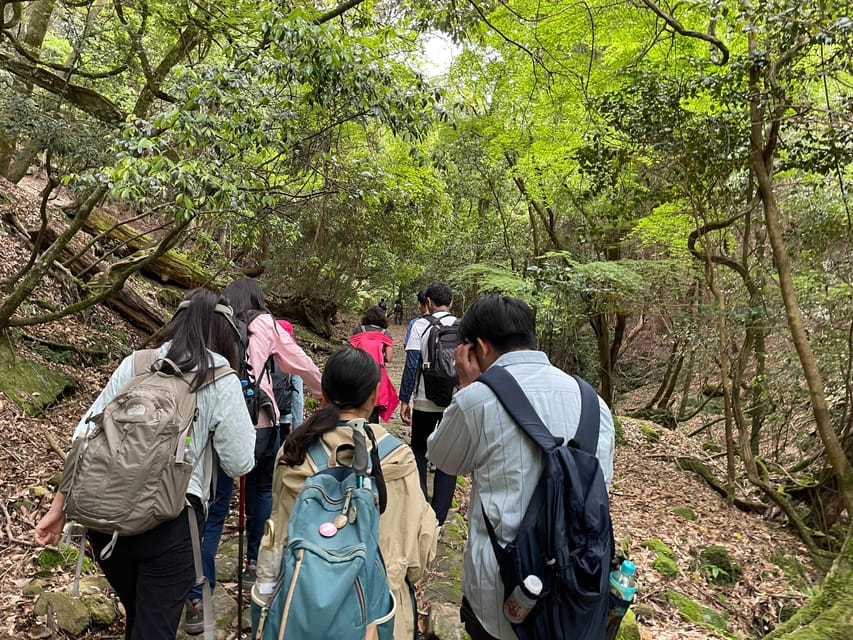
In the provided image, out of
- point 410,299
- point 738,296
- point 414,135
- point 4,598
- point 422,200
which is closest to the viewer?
point 4,598

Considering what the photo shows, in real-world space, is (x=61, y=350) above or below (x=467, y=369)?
below

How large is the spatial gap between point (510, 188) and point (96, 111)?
12956 mm

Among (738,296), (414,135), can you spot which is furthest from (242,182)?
(738,296)

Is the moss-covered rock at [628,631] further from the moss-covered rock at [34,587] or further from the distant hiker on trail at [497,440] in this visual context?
the moss-covered rock at [34,587]

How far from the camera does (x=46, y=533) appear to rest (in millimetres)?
2100

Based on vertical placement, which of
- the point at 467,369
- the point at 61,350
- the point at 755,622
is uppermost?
the point at 467,369

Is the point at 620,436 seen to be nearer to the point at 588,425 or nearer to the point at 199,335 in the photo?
the point at 588,425

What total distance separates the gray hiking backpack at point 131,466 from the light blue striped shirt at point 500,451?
1062 mm

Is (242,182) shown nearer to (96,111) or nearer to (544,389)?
(544,389)

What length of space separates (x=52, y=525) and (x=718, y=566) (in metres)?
6.97

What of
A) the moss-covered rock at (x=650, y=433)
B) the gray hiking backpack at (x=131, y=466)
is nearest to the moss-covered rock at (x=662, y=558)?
the moss-covered rock at (x=650, y=433)

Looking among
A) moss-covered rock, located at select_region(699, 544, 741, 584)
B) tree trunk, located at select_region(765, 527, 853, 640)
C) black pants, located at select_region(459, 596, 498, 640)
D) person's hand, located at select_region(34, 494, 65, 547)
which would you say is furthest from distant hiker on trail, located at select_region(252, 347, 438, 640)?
moss-covered rock, located at select_region(699, 544, 741, 584)

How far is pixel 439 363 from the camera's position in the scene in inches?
173

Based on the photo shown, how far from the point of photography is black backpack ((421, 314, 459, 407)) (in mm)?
4367
